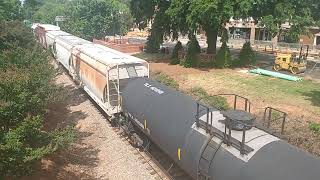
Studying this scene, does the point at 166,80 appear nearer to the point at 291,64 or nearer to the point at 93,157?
the point at 93,157

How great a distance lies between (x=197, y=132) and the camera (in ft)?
37.4

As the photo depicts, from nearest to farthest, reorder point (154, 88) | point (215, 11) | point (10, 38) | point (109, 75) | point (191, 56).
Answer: point (154, 88), point (109, 75), point (10, 38), point (215, 11), point (191, 56)

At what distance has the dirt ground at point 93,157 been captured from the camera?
15969mm

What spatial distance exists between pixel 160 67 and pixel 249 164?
32401 millimetres

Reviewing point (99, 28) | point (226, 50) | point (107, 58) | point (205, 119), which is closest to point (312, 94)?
point (226, 50)

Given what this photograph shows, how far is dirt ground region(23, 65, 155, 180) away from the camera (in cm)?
1597

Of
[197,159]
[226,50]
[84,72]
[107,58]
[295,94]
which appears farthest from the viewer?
[226,50]

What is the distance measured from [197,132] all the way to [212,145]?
3.28 ft

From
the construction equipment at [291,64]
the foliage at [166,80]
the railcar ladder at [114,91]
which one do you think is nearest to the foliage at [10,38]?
the foliage at [166,80]

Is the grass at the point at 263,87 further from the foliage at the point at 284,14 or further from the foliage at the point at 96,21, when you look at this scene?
the foliage at the point at 96,21

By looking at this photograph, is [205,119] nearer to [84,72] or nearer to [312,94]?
[84,72]

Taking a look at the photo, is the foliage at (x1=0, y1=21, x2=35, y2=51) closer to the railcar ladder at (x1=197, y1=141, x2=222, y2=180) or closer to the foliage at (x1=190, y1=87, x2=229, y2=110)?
the foliage at (x1=190, y1=87, x2=229, y2=110)

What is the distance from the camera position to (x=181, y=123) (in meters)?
12.5

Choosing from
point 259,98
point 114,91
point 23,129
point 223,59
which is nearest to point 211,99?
point 259,98
